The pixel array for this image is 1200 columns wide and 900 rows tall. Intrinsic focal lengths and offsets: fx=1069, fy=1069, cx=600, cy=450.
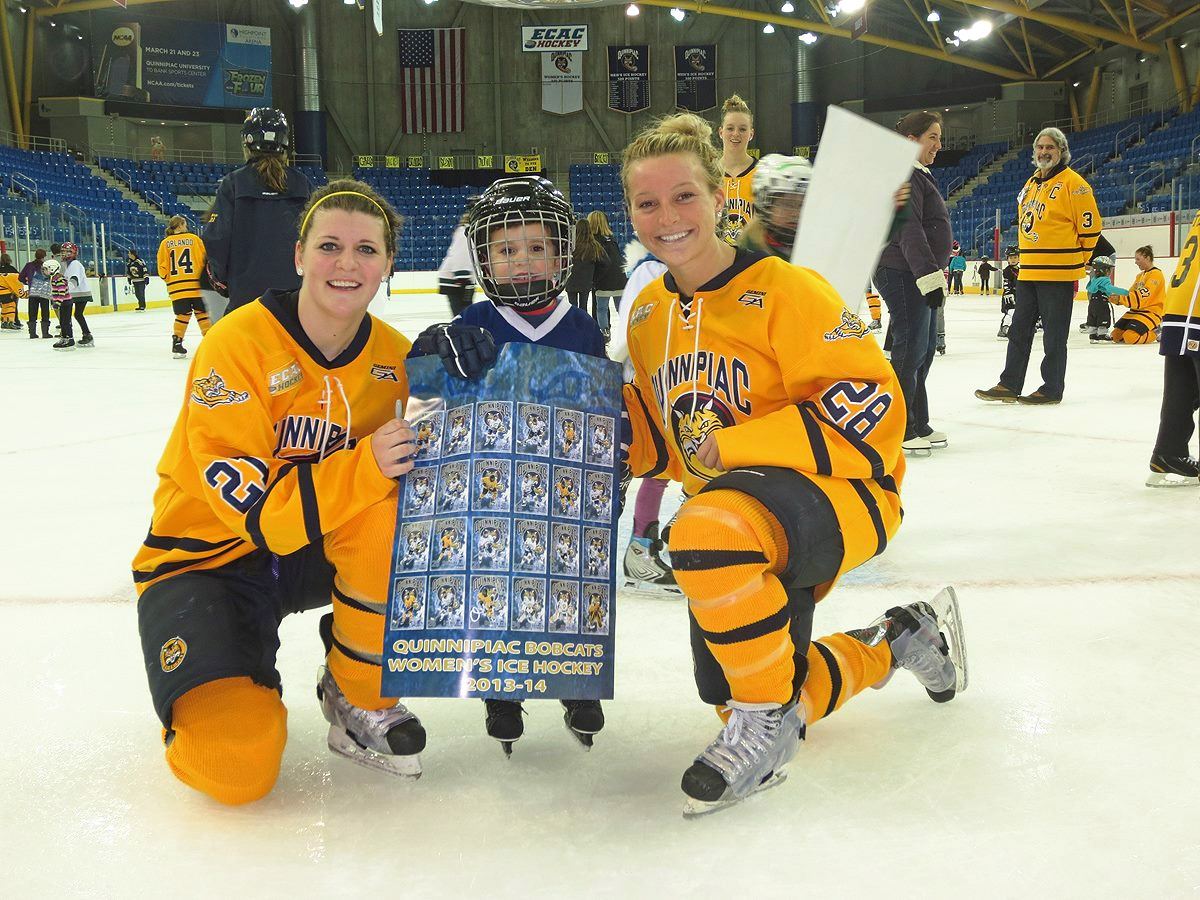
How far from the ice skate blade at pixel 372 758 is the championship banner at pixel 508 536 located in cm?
17

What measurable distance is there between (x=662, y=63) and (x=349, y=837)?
25432 millimetres

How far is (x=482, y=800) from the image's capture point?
142 cm

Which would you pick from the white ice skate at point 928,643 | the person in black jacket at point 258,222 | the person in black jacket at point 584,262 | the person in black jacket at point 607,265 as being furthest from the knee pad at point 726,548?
the person in black jacket at point 607,265

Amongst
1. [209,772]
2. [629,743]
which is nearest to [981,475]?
[629,743]

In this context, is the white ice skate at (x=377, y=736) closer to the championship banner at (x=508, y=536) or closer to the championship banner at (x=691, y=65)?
the championship banner at (x=508, y=536)

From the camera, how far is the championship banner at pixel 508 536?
136 centimetres

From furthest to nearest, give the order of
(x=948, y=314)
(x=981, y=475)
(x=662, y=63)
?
(x=662, y=63) → (x=948, y=314) → (x=981, y=475)

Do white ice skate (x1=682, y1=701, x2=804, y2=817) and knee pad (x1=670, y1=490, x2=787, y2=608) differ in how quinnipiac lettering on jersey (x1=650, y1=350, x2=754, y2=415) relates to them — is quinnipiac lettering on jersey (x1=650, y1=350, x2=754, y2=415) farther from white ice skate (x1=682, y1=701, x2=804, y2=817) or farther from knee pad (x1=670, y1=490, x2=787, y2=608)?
white ice skate (x1=682, y1=701, x2=804, y2=817)

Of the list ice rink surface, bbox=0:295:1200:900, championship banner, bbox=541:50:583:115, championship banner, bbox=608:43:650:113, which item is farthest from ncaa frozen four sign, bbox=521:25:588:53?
ice rink surface, bbox=0:295:1200:900

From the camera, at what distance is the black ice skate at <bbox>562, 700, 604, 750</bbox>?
1528mm

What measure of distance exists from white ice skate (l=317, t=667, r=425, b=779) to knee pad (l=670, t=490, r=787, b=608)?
1.44ft

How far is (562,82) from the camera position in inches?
966

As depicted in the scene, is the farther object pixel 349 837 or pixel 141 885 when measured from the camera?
pixel 349 837

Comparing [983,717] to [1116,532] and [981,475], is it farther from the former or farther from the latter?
[981,475]
